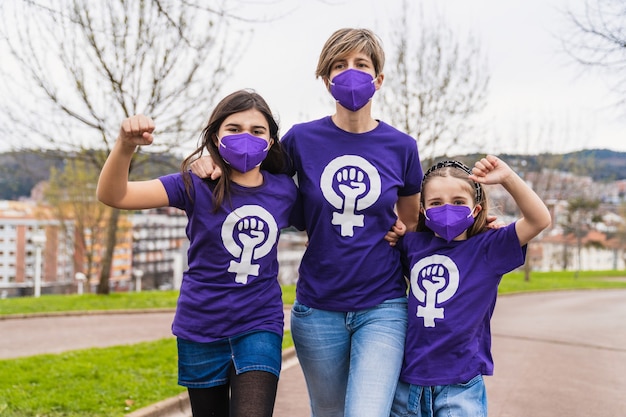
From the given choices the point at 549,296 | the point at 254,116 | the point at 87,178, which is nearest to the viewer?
the point at 254,116

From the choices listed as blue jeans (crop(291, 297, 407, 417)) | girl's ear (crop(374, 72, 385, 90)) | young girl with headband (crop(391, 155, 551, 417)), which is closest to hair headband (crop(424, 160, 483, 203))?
young girl with headband (crop(391, 155, 551, 417))

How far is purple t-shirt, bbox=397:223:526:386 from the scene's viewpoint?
2.80 metres

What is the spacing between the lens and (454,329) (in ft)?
9.22

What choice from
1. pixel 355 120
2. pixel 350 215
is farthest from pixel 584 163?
pixel 350 215

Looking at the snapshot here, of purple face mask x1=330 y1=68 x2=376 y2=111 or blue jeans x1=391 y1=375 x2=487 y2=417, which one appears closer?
blue jeans x1=391 y1=375 x2=487 y2=417

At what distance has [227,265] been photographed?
9.11ft

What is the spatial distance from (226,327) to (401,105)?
1637 cm

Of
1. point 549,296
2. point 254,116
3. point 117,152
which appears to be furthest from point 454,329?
point 549,296

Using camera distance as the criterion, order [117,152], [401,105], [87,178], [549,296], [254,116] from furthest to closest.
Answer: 1. [87,178]
2. [549,296]
3. [401,105]
4. [254,116]
5. [117,152]

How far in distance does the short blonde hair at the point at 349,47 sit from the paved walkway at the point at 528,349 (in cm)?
370

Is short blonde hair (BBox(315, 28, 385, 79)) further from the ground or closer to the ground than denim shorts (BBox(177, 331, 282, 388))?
further from the ground

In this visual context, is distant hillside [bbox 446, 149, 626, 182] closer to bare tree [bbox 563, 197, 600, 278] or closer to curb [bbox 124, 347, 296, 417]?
bare tree [bbox 563, 197, 600, 278]

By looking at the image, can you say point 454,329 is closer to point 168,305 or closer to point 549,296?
point 168,305

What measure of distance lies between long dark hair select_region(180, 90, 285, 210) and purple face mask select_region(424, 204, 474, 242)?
762 millimetres
